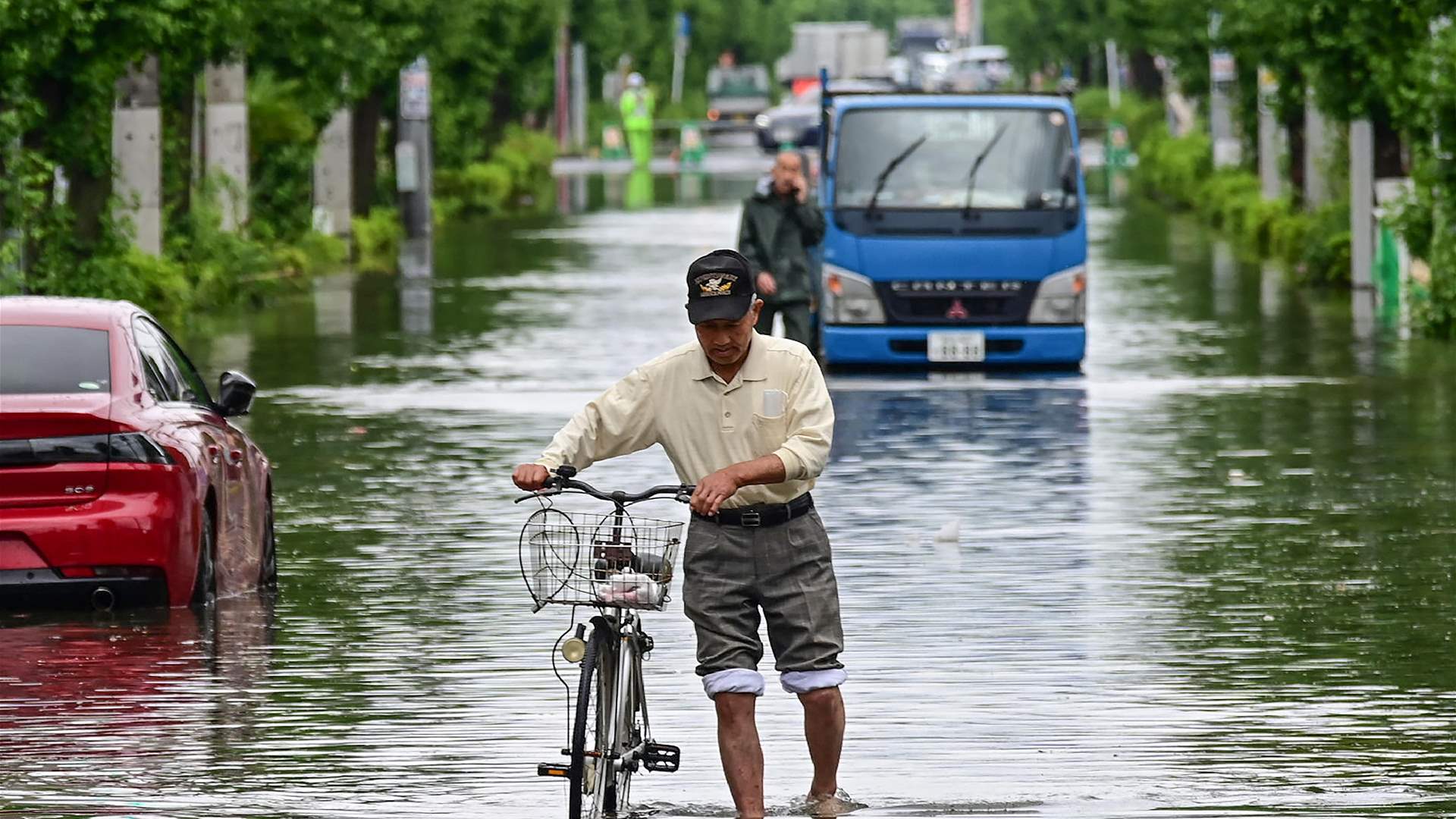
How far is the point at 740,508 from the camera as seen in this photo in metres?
7.96

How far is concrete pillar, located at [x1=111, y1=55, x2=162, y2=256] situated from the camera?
28.5 metres

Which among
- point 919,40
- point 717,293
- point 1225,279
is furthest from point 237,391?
point 919,40

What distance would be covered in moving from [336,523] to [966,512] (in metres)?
3.08

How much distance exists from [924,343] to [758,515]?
15300 millimetres

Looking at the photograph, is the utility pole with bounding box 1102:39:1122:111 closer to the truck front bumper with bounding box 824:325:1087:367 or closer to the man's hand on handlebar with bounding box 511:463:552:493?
the truck front bumper with bounding box 824:325:1087:367

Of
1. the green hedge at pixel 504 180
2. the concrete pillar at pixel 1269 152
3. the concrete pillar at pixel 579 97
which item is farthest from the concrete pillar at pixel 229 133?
the concrete pillar at pixel 579 97

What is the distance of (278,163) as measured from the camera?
3603 centimetres

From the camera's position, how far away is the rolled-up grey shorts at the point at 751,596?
797 centimetres

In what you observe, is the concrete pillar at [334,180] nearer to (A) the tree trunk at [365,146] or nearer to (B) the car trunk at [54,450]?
(A) the tree trunk at [365,146]

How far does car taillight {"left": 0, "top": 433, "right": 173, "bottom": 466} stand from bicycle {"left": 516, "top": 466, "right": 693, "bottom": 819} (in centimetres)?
425

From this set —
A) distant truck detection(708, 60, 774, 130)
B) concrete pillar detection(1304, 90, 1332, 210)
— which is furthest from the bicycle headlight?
distant truck detection(708, 60, 774, 130)

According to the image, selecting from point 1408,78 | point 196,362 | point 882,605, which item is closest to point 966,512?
point 882,605

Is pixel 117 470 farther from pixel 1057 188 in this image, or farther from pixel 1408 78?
pixel 1408 78

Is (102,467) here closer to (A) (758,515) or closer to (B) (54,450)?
(B) (54,450)
